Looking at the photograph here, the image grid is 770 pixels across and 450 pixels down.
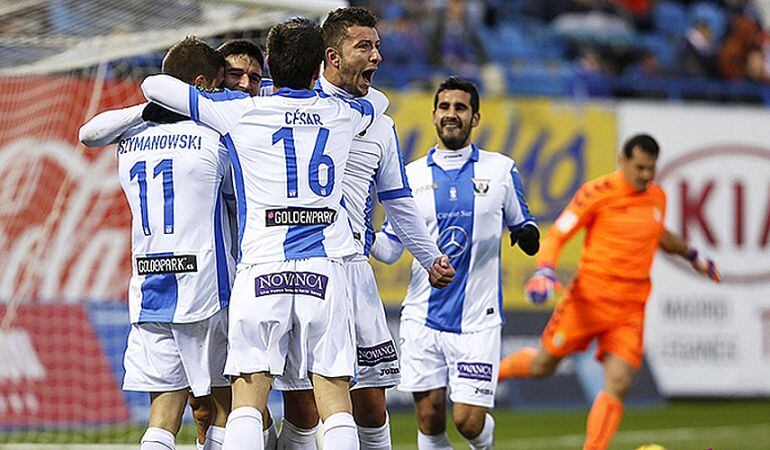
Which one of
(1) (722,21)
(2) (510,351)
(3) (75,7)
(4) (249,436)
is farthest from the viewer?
(1) (722,21)

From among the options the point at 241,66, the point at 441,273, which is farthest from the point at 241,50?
the point at 441,273

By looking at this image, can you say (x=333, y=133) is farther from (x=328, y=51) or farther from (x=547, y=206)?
(x=547, y=206)

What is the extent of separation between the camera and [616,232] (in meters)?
9.77

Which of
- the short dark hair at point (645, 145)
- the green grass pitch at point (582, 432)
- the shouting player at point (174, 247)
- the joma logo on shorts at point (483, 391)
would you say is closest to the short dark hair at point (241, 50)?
the shouting player at point (174, 247)

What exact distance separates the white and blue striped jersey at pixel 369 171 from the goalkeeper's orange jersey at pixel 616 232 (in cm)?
315

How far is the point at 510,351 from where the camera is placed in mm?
14414

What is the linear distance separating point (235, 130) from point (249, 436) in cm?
131

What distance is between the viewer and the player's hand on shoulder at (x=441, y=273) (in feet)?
21.0

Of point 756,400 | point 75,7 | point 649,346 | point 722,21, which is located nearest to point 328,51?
point 75,7

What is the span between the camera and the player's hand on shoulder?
6414 millimetres

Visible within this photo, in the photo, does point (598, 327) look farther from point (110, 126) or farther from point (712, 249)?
point (712, 249)

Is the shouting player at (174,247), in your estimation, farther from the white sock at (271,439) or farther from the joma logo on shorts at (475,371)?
the joma logo on shorts at (475,371)

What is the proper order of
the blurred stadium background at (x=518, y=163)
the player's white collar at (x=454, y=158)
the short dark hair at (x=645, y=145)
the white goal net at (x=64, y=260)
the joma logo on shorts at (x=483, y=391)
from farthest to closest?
the white goal net at (x=64, y=260) → the blurred stadium background at (x=518, y=163) → the short dark hair at (x=645, y=145) → the player's white collar at (x=454, y=158) → the joma logo on shorts at (x=483, y=391)

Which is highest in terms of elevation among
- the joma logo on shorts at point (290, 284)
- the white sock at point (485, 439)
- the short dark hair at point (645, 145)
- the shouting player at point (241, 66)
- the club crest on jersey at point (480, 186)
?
the shouting player at point (241, 66)
